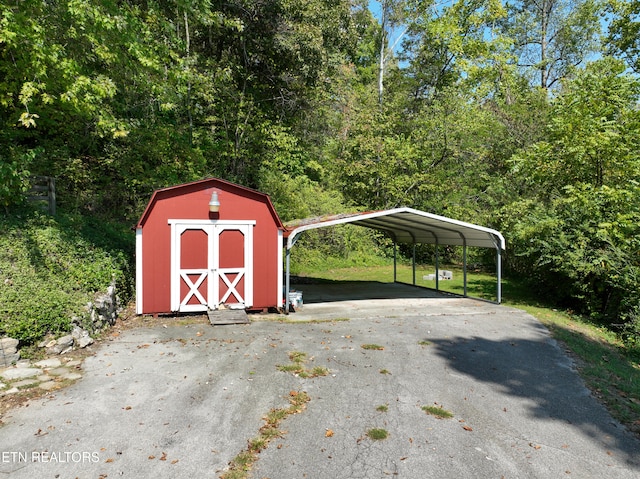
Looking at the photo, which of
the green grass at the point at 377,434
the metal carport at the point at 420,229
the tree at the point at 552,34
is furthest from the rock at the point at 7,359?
the tree at the point at 552,34

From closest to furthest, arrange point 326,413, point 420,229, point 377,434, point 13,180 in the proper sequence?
1. point 377,434
2. point 326,413
3. point 13,180
4. point 420,229

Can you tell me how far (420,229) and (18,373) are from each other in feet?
36.2

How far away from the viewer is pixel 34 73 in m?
8.41

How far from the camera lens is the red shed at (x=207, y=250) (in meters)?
8.72

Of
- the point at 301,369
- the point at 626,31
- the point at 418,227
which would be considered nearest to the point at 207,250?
the point at 301,369

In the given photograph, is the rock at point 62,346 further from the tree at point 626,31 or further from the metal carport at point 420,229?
the tree at point 626,31

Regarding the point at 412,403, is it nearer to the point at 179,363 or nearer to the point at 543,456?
the point at 543,456

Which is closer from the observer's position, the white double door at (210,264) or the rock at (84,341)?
the rock at (84,341)

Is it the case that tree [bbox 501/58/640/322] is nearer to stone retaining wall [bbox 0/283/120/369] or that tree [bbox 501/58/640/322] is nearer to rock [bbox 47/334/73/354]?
stone retaining wall [bbox 0/283/120/369]

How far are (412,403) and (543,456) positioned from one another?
1.40 metres

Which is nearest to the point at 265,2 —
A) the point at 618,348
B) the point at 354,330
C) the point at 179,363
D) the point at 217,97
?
the point at 217,97

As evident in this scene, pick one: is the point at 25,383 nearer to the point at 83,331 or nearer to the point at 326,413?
the point at 83,331

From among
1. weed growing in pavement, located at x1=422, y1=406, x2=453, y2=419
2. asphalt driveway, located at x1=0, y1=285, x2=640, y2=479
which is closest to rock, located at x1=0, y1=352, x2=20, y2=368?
asphalt driveway, located at x1=0, y1=285, x2=640, y2=479

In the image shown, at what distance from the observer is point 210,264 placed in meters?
9.12
